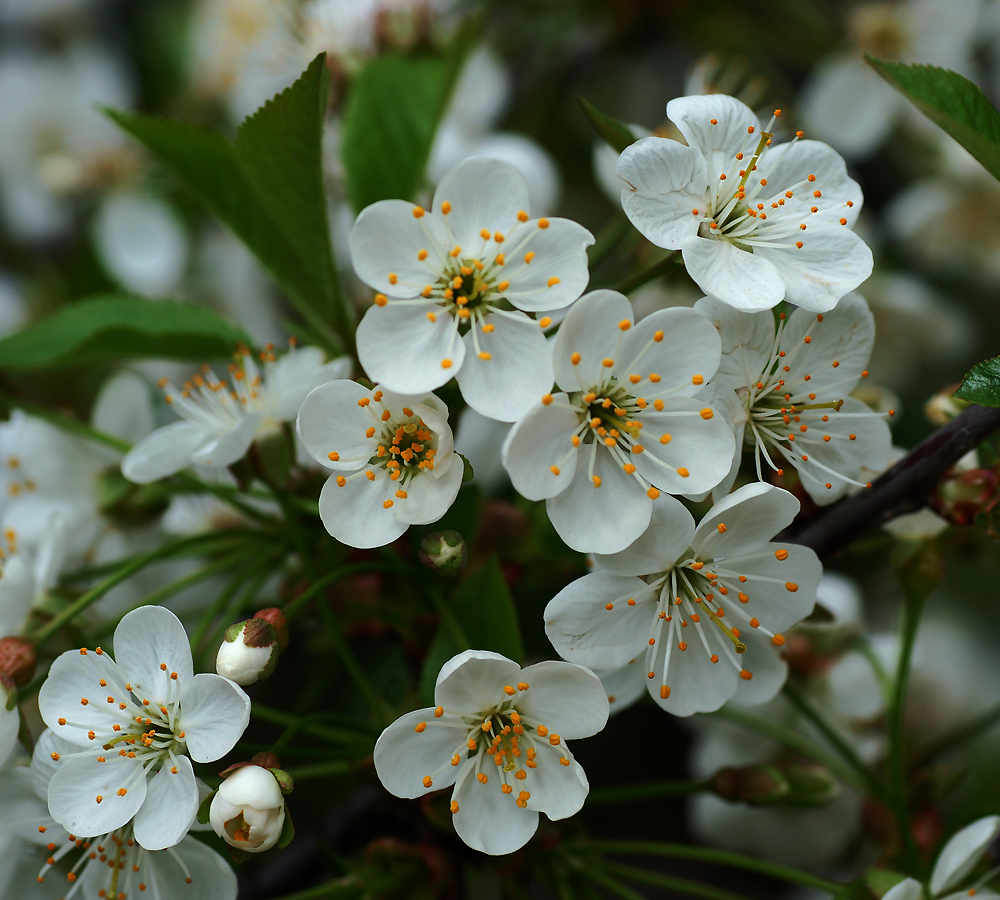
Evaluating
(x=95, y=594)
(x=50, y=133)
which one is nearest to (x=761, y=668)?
(x=95, y=594)

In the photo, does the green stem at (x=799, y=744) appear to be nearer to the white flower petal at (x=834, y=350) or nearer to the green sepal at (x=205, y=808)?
the white flower petal at (x=834, y=350)

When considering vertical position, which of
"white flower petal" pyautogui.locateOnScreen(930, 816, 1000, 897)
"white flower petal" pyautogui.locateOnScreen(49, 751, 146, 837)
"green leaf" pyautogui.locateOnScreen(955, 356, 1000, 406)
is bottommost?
"white flower petal" pyautogui.locateOnScreen(930, 816, 1000, 897)

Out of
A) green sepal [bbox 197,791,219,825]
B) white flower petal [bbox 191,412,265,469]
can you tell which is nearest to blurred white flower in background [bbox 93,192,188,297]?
white flower petal [bbox 191,412,265,469]

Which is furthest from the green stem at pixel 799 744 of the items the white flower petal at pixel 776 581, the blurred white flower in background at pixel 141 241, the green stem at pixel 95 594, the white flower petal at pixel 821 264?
the blurred white flower in background at pixel 141 241

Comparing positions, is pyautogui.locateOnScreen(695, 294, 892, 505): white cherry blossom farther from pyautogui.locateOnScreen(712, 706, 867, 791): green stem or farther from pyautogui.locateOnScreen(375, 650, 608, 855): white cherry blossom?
pyautogui.locateOnScreen(712, 706, 867, 791): green stem

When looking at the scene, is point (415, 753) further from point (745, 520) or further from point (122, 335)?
point (122, 335)

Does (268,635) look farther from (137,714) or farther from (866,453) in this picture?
(866,453)
